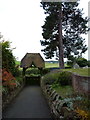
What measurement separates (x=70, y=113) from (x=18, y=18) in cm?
838

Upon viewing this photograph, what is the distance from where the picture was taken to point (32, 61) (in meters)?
14.1

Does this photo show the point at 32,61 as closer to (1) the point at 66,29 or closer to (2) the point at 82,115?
(1) the point at 66,29

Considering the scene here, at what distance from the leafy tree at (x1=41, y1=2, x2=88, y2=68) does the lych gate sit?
86 cm

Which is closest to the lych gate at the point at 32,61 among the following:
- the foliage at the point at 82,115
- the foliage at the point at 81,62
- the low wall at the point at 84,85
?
the foliage at the point at 81,62

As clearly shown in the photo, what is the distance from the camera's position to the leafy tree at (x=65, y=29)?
13148mm

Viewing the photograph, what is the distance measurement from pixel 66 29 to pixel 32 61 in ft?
16.6

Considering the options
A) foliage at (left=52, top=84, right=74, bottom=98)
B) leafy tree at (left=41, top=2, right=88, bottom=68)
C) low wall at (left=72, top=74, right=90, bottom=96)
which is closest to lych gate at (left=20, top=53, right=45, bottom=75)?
leafy tree at (left=41, top=2, right=88, bottom=68)

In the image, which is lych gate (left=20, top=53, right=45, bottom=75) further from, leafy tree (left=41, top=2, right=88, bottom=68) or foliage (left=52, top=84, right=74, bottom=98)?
foliage (left=52, top=84, right=74, bottom=98)

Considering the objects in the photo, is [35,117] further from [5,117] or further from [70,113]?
[70,113]

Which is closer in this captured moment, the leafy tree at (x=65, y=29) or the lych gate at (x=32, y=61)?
the leafy tree at (x=65, y=29)

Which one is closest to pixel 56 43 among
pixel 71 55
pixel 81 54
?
pixel 71 55

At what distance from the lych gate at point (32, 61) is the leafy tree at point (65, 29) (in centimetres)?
86

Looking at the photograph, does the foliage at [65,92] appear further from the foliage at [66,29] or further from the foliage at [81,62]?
the foliage at [81,62]

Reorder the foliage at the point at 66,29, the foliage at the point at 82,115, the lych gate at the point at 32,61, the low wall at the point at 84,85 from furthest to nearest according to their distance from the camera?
1. the lych gate at the point at 32,61
2. the foliage at the point at 66,29
3. the low wall at the point at 84,85
4. the foliage at the point at 82,115
